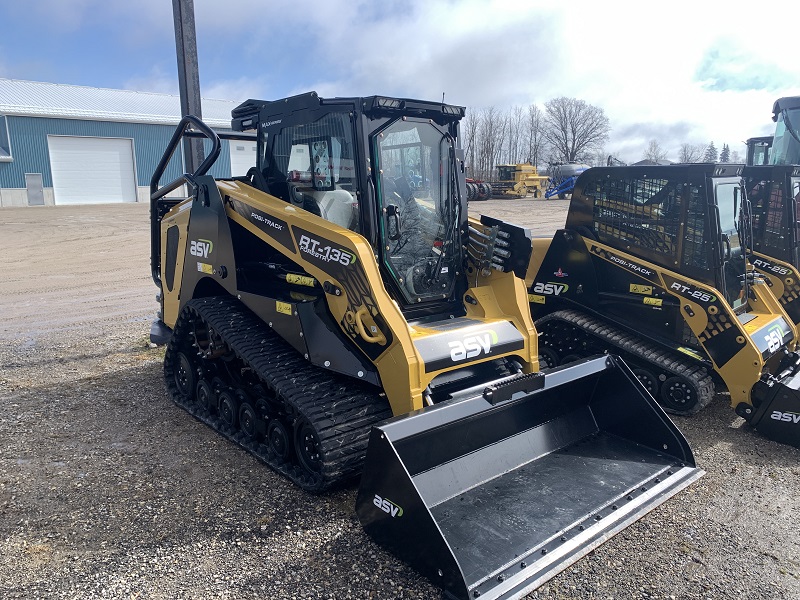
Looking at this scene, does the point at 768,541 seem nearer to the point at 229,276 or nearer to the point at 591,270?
the point at 591,270

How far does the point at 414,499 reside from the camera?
10.3 ft

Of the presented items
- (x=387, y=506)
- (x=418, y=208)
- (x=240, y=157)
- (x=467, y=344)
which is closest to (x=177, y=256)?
(x=418, y=208)

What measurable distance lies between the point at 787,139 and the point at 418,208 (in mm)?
8805

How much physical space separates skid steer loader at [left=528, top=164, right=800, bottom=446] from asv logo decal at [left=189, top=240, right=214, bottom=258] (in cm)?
328

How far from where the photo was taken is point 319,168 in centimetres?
466

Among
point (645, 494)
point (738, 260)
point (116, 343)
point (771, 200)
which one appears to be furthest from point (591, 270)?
point (116, 343)

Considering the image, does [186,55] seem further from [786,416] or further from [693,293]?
[786,416]

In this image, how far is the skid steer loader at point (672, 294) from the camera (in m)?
5.47

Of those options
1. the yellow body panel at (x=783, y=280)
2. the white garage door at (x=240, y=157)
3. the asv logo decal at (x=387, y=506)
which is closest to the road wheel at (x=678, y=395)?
the yellow body panel at (x=783, y=280)

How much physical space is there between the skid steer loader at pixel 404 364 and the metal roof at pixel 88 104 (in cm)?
2993

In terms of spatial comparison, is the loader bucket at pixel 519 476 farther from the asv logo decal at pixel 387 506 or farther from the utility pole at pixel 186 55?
the utility pole at pixel 186 55

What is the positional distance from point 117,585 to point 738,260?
5.79 m

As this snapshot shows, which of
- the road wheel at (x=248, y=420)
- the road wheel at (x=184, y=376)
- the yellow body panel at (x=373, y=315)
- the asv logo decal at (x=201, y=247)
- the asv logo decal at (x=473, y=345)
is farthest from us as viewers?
the road wheel at (x=184, y=376)

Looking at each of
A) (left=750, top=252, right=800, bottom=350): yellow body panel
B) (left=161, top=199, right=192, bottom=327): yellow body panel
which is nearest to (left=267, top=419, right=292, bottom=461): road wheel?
(left=161, top=199, right=192, bottom=327): yellow body panel
